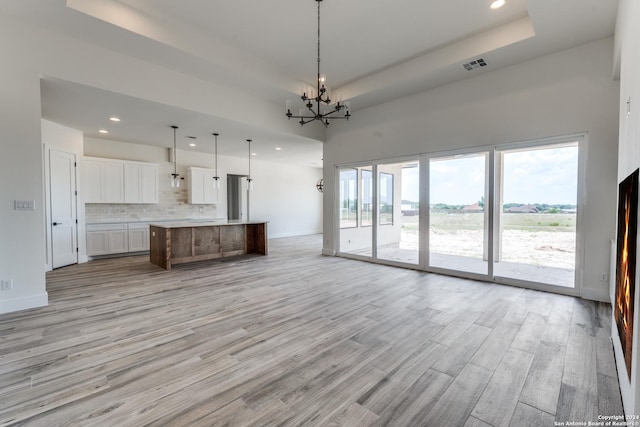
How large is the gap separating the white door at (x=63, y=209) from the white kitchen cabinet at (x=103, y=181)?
0.41 metres

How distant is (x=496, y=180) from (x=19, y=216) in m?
6.91

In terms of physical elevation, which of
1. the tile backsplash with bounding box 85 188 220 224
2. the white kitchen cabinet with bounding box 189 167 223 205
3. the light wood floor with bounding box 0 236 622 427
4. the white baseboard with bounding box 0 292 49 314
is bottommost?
the light wood floor with bounding box 0 236 622 427

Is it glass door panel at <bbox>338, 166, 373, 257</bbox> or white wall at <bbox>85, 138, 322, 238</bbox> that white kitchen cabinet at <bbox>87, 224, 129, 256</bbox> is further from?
glass door panel at <bbox>338, 166, 373, 257</bbox>

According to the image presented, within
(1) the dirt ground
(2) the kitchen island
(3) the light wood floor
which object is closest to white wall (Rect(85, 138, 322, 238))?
(2) the kitchen island

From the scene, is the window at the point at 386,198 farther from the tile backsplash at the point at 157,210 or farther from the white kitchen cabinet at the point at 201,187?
the tile backsplash at the point at 157,210

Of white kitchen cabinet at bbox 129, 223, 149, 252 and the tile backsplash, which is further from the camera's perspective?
white kitchen cabinet at bbox 129, 223, 149, 252

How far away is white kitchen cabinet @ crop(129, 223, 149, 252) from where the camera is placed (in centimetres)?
727

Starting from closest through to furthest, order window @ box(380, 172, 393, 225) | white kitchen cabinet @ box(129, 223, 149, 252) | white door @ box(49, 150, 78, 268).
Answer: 1. white door @ box(49, 150, 78, 268)
2. window @ box(380, 172, 393, 225)
3. white kitchen cabinet @ box(129, 223, 149, 252)

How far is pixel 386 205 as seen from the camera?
263 inches

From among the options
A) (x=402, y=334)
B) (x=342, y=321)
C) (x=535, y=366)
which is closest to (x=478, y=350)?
(x=535, y=366)

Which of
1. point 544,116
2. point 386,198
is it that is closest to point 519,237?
point 544,116

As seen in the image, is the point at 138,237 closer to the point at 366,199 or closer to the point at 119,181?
the point at 119,181

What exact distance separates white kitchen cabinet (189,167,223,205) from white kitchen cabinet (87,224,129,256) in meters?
1.95

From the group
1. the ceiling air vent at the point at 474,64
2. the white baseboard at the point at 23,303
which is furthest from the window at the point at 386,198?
the white baseboard at the point at 23,303
